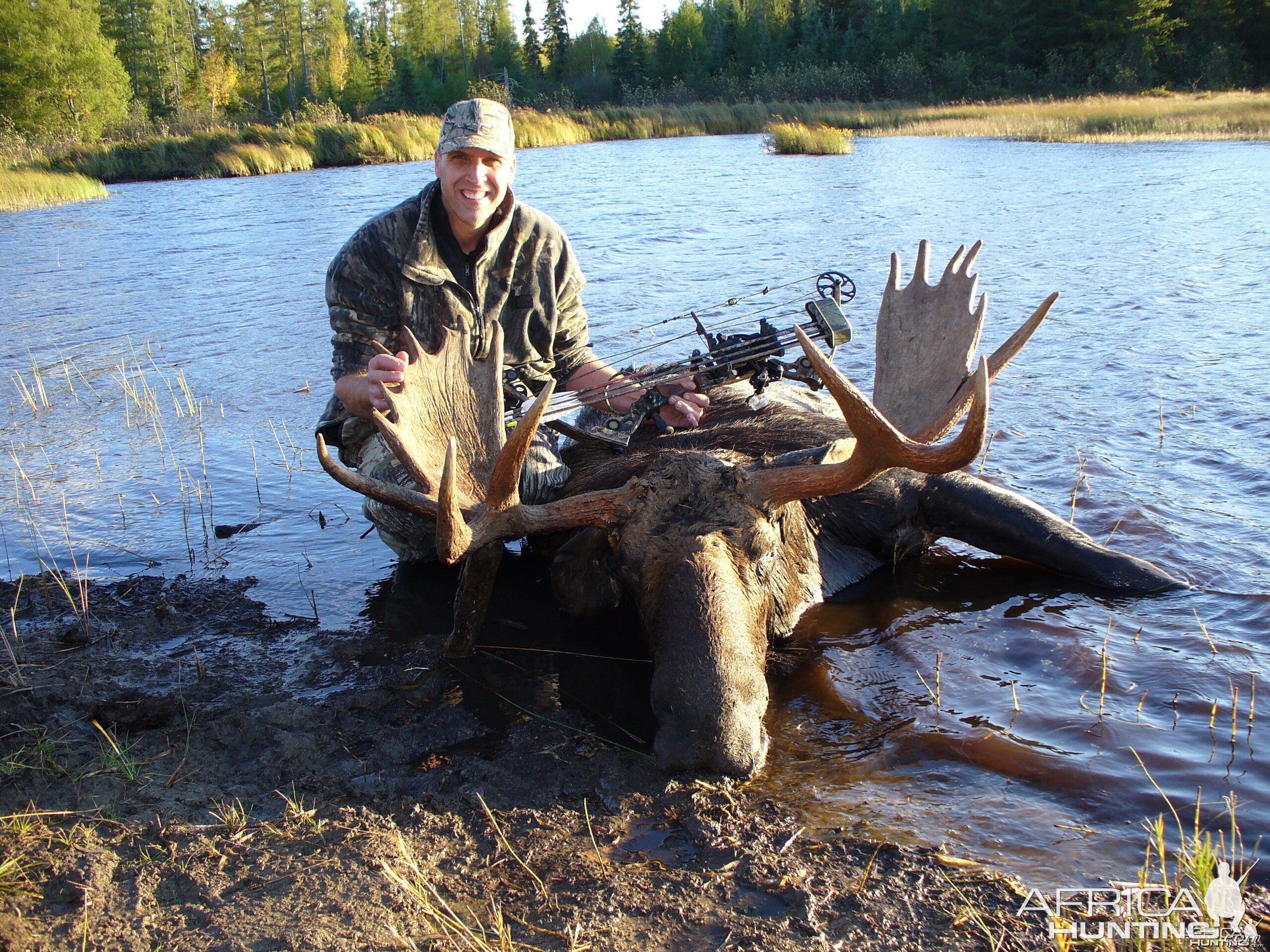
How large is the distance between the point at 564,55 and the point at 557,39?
2.80m

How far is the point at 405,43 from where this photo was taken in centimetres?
10544

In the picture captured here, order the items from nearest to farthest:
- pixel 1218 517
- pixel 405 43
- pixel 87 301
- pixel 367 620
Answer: pixel 367 620 < pixel 1218 517 < pixel 87 301 < pixel 405 43

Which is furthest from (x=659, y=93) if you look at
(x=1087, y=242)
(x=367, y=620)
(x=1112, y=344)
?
(x=367, y=620)

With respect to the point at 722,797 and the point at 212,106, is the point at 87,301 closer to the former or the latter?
the point at 722,797

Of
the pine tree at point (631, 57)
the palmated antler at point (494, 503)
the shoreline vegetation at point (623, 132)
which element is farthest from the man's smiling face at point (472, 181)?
the pine tree at point (631, 57)

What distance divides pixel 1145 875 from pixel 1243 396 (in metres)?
5.56

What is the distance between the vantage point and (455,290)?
17.3 ft

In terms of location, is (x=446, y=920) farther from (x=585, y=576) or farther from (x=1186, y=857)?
(x=585, y=576)

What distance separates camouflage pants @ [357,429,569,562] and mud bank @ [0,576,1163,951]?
3.99 feet

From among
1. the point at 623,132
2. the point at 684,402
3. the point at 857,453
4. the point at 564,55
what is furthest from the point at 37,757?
the point at 564,55

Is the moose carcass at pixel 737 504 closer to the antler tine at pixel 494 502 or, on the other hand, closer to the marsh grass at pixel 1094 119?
the antler tine at pixel 494 502

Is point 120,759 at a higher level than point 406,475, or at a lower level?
lower

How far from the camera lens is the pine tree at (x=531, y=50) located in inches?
3770

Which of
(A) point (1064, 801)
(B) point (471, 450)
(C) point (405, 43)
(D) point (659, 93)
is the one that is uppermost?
(C) point (405, 43)
